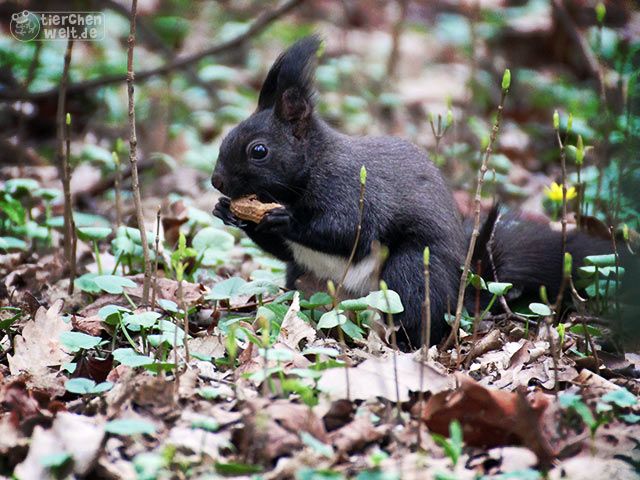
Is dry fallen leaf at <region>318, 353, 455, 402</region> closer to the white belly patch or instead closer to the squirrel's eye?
the white belly patch

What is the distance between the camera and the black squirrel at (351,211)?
3977mm

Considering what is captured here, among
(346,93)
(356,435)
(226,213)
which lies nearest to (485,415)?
(356,435)

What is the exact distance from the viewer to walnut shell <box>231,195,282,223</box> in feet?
13.2

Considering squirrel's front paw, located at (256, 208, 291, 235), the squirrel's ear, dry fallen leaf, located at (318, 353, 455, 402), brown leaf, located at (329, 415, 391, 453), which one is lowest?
brown leaf, located at (329, 415, 391, 453)

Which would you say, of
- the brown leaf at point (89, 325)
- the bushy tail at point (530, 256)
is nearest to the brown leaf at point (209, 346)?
the brown leaf at point (89, 325)

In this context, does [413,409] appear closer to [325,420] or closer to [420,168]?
[325,420]

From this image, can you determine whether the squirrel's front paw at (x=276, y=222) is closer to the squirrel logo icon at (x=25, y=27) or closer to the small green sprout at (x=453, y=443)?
the small green sprout at (x=453, y=443)

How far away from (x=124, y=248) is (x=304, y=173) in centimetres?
89

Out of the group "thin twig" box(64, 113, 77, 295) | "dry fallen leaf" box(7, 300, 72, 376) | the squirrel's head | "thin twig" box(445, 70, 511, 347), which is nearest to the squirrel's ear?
the squirrel's head

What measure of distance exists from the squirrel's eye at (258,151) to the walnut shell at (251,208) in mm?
185

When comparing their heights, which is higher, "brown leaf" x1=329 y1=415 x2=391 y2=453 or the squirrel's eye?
the squirrel's eye

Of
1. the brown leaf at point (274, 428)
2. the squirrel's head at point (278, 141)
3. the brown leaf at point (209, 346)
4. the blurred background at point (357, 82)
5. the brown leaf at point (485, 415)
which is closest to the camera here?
the brown leaf at point (274, 428)

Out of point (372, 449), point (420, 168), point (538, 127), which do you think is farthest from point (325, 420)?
point (538, 127)

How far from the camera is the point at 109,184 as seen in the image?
19.4 ft
